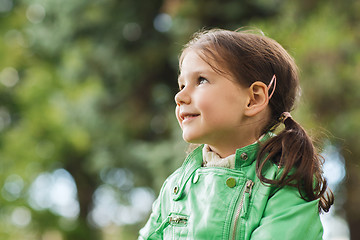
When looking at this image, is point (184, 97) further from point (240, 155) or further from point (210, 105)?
point (240, 155)

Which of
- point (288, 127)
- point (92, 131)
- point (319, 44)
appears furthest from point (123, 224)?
point (288, 127)

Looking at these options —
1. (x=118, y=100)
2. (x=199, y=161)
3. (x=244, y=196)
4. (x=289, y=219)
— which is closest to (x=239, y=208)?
(x=244, y=196)

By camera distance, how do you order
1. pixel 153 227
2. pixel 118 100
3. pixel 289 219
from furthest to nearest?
pixel 118 100 < pixel 153 227 < pixel 289 219

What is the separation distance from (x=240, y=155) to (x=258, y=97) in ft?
0.67

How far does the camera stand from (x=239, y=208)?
1.33 m

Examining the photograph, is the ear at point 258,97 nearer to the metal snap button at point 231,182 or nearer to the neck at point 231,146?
the neck at point 231,146

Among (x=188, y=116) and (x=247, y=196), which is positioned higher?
(x=188, y=116)

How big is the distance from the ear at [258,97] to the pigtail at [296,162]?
0.34 feet

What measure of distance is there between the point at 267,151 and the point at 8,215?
27.3ft

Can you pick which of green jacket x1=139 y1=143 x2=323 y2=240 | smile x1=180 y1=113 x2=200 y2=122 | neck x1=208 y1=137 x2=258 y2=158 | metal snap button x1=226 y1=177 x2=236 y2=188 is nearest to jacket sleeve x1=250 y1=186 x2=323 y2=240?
green jacket x1=139 y1=143 x2=323 y2=240

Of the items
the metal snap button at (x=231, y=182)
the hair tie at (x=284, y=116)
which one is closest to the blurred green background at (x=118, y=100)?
the hair tie at (x=284, y=116)

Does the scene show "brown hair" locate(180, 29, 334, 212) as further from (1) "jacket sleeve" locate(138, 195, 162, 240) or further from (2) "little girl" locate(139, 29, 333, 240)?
(1) "jacket sleeve" locate(138, 195, 162, 240)

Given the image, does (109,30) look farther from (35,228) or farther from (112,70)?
(35,228)

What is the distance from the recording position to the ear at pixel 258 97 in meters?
1.48
